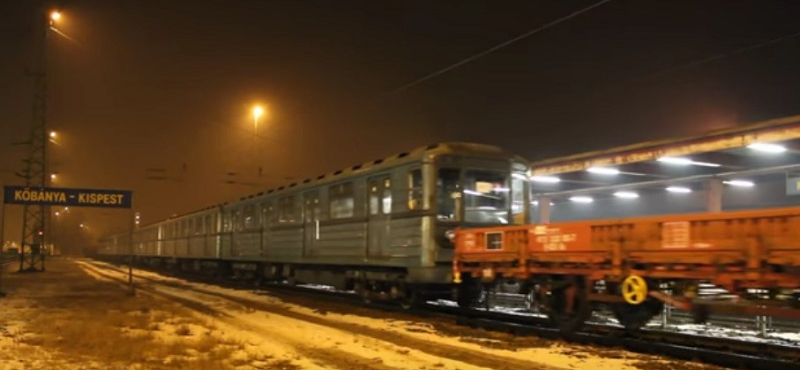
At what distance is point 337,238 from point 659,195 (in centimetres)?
1765

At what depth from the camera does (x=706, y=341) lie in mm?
10102

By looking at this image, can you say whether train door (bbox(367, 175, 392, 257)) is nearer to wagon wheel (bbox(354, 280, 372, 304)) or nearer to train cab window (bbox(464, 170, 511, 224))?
wagon wheel (bbox(354, 280, 372, 304))

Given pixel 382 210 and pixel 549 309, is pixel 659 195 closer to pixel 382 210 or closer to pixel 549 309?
pixel 382 210

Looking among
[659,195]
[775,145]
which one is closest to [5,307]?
[775,145]

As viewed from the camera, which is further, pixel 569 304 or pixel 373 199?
pixel 373 199

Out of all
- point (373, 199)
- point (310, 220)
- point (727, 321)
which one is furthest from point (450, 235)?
point (310, 220)

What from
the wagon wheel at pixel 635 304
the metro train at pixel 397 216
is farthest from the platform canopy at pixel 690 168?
the wagon wheel at pixel 635 304

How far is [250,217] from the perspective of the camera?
82.1 feet

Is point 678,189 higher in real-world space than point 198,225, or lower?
higher

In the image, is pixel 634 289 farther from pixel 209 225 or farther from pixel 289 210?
pixel 209 225

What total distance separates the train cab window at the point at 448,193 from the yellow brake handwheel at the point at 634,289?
479 cm

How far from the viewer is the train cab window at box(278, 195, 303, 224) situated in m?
20.0

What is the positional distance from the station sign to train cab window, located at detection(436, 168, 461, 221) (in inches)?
484

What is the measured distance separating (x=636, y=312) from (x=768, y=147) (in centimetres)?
944
